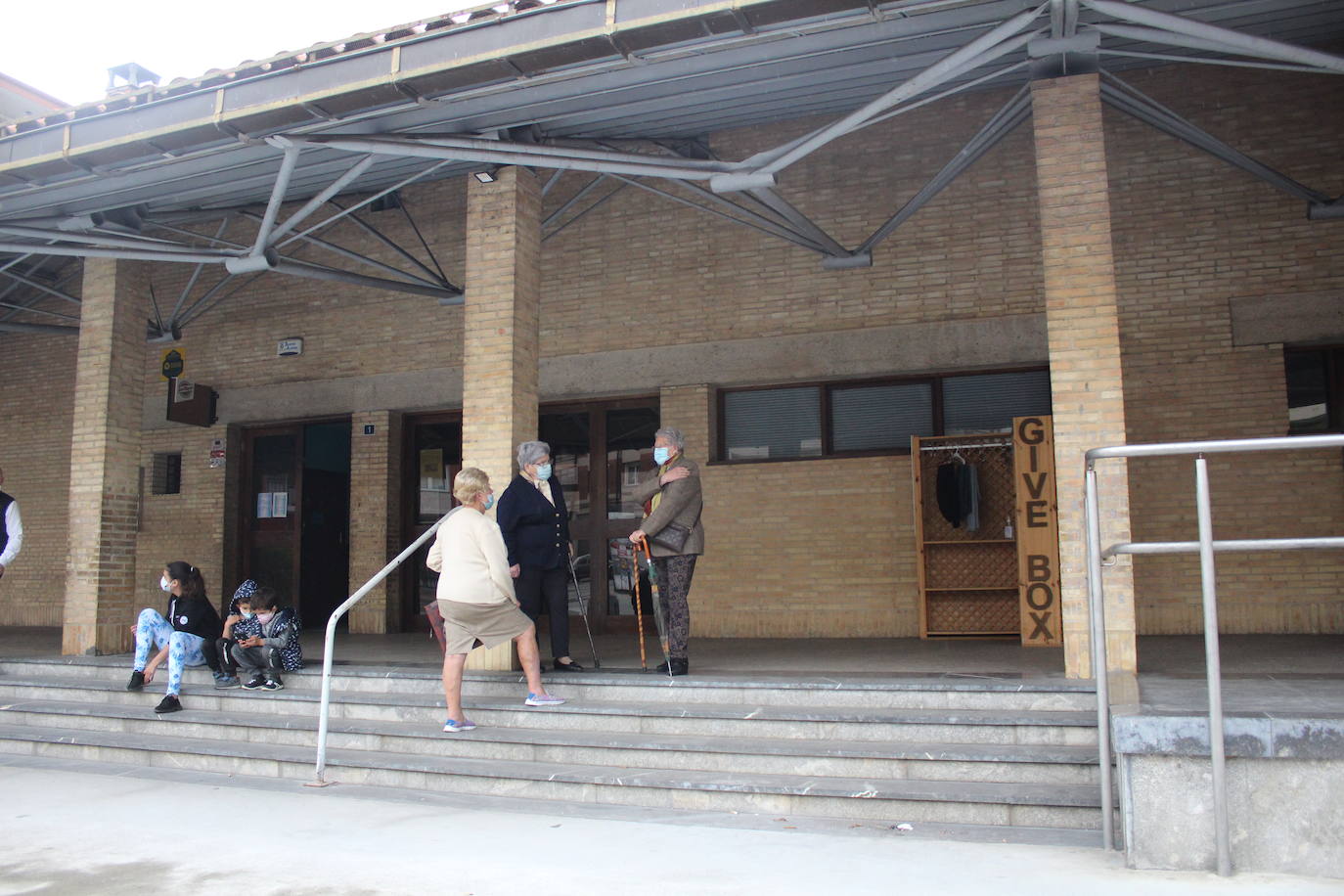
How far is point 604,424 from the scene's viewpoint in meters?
12.0

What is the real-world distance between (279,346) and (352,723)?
7.77 metres

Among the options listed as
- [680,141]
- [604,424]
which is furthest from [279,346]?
[680,141]

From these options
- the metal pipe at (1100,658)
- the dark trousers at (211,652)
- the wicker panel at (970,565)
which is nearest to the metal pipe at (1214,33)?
the metal pipe at (1100,658)

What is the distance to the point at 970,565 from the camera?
10.2 meters

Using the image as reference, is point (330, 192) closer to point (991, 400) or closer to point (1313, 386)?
point (991, 400)

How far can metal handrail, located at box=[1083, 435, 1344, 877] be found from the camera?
3.85 meters

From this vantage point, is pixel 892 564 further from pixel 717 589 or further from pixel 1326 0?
pixel 1326 0

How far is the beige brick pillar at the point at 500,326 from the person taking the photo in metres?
8.17

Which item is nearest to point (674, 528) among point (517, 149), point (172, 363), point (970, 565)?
point (517, 149)

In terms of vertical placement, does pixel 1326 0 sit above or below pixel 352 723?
above

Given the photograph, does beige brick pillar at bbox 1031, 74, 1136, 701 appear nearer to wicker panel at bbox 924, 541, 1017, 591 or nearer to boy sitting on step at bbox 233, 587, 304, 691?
wicker panel at bbox 924, 541, 1017, 591

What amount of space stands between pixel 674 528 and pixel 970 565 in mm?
4330

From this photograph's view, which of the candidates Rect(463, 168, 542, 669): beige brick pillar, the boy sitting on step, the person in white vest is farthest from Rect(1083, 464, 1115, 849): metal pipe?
the person in white vest

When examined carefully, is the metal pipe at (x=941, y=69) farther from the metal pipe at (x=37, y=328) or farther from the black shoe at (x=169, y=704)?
the metal pipe at (x=37, y=328)
